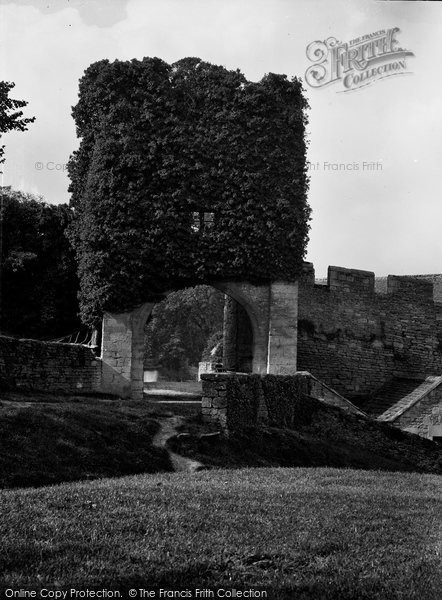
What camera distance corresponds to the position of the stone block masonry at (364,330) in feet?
81.6

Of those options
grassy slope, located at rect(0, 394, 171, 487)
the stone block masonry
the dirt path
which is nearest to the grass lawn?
grassy slope, located at rect(0, 394, 171, 487)

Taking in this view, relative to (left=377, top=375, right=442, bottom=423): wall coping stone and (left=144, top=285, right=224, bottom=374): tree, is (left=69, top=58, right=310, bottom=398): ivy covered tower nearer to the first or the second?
(left=377, top=375, right=442, bottom=423): wall coping stone

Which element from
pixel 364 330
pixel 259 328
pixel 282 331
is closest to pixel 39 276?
pixel 259 328

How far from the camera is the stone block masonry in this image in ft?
81.6

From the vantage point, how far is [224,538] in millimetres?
7109

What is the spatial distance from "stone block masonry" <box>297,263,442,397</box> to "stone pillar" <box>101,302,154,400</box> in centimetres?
578

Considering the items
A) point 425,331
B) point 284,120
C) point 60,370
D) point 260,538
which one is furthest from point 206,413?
point 425,331

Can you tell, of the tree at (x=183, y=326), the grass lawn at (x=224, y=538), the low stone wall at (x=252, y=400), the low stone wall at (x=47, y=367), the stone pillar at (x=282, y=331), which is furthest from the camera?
the tree at (x=183, y=326)

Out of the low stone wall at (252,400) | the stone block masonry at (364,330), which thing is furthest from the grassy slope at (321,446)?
the stone block masonry at (364,330)

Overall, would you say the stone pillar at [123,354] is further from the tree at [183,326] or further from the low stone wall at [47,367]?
the tree at [183,326]

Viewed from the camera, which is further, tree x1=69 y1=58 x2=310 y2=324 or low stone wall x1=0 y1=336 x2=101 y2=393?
tree x1=69 y1=58 x2=310 y2=324

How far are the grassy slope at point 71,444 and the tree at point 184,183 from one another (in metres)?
8.02

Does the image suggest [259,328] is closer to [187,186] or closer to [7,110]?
[187,186]

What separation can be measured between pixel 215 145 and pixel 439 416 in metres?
10.6
